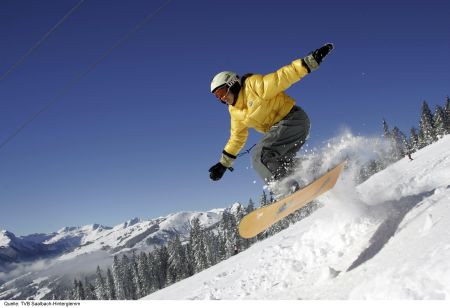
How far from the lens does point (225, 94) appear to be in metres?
7.91

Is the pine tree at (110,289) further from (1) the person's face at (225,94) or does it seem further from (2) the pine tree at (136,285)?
(1) the person's face at (225,94)

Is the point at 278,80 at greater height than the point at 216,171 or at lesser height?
greater

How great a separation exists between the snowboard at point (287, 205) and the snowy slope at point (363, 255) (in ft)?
2.86

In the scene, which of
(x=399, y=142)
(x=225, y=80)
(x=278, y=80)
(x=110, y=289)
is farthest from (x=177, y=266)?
(x=278, y=80)

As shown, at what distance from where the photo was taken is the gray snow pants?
7965 mm

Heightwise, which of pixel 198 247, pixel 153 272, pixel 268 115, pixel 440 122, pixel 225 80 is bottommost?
pixel 268 115

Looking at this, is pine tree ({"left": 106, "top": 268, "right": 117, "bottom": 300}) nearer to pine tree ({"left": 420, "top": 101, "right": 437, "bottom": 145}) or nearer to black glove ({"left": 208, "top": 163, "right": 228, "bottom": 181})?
pine tree ({"left": 420, "top": 101, "right": 437, "bottom": 145})

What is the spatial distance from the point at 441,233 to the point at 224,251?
7007 centimetres

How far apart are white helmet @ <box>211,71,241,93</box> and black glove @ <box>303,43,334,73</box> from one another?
1.43 metres

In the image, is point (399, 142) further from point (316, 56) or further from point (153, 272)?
point (316, 56)

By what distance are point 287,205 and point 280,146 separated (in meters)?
1.19

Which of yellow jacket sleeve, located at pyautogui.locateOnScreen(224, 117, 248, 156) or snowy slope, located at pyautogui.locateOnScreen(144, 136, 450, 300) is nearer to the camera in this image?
snowy slope, located at pyautogui.locateOnScreen(144, 136, 450, 300)

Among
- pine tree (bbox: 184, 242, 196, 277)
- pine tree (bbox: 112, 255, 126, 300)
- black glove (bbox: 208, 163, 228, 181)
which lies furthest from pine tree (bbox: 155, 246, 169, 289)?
black glove (bbox: 208, 163, 228, 181)

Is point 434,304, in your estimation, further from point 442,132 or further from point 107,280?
point 107,280
